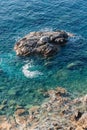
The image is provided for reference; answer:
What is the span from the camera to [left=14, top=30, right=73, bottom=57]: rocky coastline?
3179 inches

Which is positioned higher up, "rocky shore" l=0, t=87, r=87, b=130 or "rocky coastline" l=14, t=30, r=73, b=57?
"rocky coastline" l=14, t=30, r=73, b=57

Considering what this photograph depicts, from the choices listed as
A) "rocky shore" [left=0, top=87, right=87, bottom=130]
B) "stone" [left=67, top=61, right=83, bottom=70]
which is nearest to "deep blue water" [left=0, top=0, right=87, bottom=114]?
"stone" [left=67, top=61, right=83, bottom=70]

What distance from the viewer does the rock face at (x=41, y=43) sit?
265 feet

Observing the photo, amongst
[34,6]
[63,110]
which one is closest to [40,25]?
[34,6]

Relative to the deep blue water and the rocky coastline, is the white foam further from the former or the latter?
the rocky coastline

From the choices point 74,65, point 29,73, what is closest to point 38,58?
point 29,73

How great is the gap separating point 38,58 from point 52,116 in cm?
2162

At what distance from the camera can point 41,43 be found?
Answer: 8206 centimetres

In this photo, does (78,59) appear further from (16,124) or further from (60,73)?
(16,124)

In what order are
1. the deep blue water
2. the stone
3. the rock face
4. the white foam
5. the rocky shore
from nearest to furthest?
the rocky shore → the deep blue water → the white foam → the stone → the rock face

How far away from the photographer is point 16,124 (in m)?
62.1

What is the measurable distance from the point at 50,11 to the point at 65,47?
21692 mm

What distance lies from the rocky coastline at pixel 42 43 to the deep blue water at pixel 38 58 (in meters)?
1.65

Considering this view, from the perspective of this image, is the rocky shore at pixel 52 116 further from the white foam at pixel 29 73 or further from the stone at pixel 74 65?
the stone at pixel 74 65
